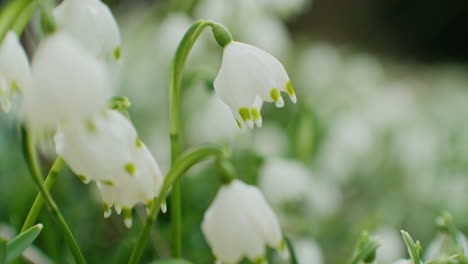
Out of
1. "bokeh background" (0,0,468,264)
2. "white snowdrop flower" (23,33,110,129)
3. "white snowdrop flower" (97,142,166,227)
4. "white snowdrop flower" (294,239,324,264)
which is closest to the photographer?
"white snowdrop flower" (23,33,110,129)

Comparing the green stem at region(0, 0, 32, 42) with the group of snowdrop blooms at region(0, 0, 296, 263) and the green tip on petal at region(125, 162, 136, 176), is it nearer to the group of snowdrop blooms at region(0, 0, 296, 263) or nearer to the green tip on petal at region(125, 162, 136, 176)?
the group of snowdrop blooms at region(0, 0, 296, 263)

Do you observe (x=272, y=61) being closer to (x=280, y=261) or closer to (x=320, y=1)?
(x=280, y=261)

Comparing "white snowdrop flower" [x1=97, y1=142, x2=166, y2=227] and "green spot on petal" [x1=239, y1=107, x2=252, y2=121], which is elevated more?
"green spot on petal" [x1=239, y1=107, x2=252, y2=121]

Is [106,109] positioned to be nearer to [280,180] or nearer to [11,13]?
[11,13]

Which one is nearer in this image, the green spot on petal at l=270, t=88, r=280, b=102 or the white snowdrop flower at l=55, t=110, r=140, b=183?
the white snowdrop flower at l=55, t=110, r=140, b=183

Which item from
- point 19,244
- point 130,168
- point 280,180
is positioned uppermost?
point 130,168

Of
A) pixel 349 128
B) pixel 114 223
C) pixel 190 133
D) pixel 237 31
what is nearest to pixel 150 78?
pixel 190 133

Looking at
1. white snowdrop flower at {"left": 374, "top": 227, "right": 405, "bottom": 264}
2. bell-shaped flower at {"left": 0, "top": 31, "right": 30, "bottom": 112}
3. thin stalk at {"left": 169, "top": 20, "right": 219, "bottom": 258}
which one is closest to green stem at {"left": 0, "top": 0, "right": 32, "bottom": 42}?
bell-shaped flower at {"left": 0, "top": 31, "right": 30, "bottom": 112}

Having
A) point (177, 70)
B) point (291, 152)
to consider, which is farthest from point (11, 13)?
point (291, 152)
